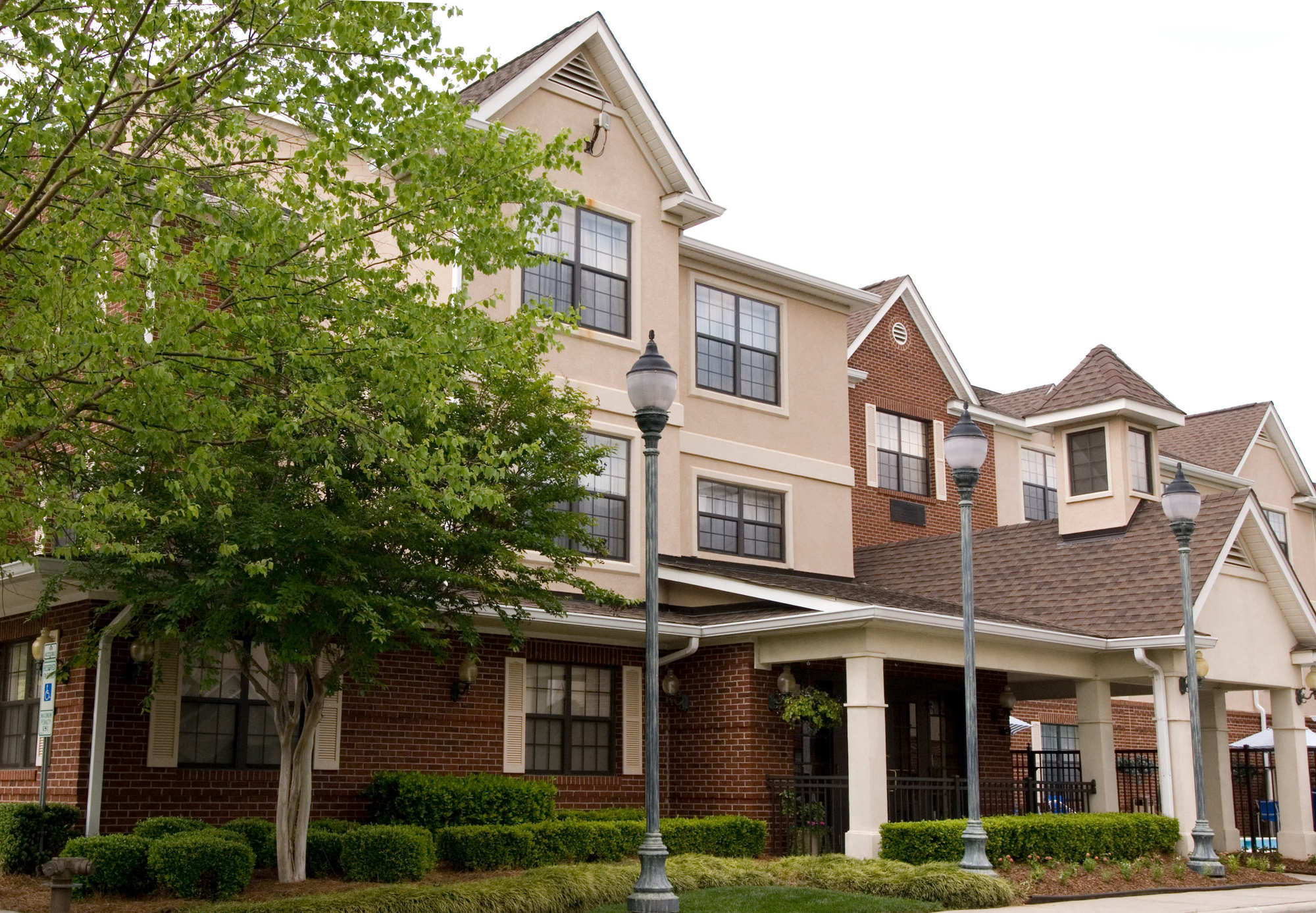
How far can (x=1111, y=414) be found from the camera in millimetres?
25078

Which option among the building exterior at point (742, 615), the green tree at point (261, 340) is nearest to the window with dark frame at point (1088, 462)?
the building exterior at point (742, 615)

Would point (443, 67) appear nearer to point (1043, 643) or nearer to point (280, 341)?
point (280, 341)

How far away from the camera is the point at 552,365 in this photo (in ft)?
68.7

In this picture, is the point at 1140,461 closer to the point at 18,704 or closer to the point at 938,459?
the point at 938,459

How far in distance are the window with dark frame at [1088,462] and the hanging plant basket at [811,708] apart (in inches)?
297

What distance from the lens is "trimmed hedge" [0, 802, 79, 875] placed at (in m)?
15.2

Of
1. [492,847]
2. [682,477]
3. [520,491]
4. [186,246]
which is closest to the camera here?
[520,491]

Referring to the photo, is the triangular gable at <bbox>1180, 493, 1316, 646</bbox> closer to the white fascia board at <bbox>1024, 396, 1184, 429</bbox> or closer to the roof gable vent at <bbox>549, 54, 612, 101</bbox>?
the white fascia board at <bbox>1024, 396, 1184, 429</bbox>

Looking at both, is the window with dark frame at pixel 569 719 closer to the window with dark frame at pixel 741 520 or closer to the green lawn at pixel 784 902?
the window with dark frame at pixel 741 520

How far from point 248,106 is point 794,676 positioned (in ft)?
40.2

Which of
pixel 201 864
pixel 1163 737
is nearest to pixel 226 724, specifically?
pixel 201 864

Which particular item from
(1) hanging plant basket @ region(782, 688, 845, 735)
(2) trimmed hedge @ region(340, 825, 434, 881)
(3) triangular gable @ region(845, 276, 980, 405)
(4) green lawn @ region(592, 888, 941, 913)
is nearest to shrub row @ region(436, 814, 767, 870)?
(2) trimmed hedge @ region(340, 825, 434, 881)

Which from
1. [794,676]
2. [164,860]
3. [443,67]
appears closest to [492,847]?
[164,860]

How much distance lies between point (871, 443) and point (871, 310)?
10.00 ft
